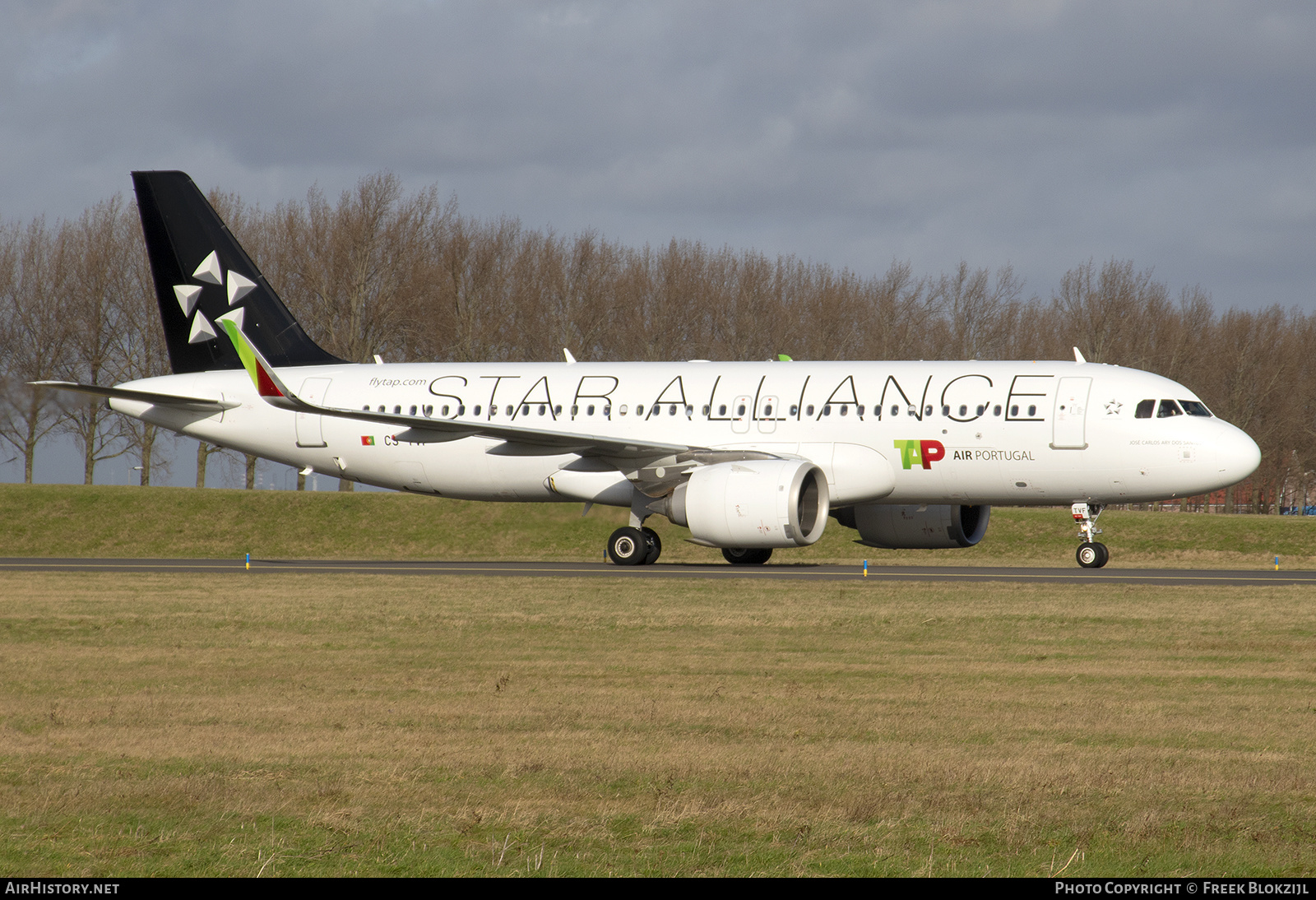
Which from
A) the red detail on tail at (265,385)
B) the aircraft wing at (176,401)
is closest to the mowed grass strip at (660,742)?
the red detail on tail at (265,385)

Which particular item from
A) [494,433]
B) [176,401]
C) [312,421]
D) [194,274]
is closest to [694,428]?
[494,433]

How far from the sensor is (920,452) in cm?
2609

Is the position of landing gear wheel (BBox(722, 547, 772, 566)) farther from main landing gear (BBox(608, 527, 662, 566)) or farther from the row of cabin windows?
the row of cabin windows

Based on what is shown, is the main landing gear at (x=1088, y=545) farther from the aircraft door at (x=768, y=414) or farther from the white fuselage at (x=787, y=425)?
the aircraft door at (x=768, y=414)

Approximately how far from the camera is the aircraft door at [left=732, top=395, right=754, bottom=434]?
27.5 metres

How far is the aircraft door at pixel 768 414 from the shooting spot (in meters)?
27.2

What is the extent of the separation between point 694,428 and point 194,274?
39.1ft

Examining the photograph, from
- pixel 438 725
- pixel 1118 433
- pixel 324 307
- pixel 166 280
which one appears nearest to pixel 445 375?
pixel 166 280

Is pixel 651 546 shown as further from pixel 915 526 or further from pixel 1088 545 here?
pixel 1088 545

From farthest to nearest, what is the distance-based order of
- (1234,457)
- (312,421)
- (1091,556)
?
(312,421) < (1091,556) < (1234,457)

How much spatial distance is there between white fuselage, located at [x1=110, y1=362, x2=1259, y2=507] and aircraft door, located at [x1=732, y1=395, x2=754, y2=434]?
0.07 feet

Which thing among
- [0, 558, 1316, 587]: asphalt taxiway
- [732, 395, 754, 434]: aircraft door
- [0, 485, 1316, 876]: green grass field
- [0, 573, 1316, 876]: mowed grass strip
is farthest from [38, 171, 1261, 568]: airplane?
[0, 573, 1316, 876]: mowed grass strip

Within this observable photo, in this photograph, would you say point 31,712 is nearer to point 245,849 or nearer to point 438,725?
point 438,725

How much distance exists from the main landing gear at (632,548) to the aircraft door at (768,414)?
10.1 ft
